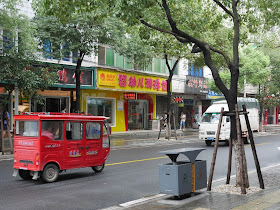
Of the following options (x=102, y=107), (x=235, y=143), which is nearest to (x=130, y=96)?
(x=102, y=107)

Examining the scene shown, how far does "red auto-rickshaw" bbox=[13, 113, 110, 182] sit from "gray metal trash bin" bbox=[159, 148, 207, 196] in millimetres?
3956

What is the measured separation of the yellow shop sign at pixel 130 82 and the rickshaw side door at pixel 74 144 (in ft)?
53.0

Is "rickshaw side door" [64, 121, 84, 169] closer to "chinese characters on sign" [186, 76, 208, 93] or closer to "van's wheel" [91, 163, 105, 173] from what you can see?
"van's wheel" [91, 163, 105, 173]

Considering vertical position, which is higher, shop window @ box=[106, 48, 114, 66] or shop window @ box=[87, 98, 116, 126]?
shop window @ box=[106, 48, 114, 66]

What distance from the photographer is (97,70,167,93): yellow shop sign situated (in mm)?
28094

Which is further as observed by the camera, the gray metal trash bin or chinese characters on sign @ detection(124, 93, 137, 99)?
chinese characters on sign @ detection(124, 93, 137, 99)

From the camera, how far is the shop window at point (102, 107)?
2964 cm

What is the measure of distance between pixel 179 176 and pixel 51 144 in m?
4.48

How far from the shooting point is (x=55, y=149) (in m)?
10.9

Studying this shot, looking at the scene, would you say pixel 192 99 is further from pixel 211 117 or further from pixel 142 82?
pixel 211 117

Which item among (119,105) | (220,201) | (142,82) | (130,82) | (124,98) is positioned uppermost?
(142,82)

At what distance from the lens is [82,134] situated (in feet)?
38.5

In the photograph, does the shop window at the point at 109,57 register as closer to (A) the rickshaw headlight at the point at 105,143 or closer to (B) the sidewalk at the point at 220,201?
(A) the rickshaw headlight at the point at 105,143

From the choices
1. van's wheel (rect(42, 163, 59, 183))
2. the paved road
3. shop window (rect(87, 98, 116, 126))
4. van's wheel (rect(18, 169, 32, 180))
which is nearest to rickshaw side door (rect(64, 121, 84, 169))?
van's wheel (rect(42, 163, 59, 183))
